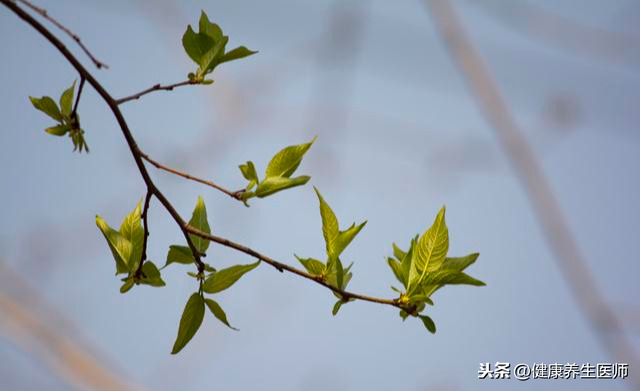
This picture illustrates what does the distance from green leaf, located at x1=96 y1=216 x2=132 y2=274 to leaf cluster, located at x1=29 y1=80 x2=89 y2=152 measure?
0.59ft

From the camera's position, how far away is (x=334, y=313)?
40.1 inches

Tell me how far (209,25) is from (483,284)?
65cm

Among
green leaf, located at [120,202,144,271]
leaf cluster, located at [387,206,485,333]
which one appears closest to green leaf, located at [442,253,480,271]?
leaf cluster, located at [387,206,485,333]

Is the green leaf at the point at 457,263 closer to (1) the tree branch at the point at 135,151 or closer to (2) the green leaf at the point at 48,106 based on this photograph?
(1) the tree branch at the point at 135,151

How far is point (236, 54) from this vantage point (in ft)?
3.61

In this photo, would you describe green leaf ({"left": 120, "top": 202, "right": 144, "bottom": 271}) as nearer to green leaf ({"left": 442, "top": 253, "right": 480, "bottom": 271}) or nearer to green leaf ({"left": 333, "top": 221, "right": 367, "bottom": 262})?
green leaf ({"left": 333, "top": 221, "right": 367, "bottom": 262})

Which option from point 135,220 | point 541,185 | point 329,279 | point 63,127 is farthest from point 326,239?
point 541,185

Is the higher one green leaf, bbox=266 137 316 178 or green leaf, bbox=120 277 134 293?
green leaf, bbox=266 137 316 178

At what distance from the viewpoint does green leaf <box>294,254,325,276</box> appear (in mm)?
1043

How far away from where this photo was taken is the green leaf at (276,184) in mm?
989

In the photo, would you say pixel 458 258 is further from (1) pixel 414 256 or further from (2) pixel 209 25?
(2) pixel 209 25

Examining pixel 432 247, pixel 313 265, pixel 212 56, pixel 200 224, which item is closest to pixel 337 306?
pixel 313 265

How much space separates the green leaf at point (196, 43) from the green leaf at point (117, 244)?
34 centimetres

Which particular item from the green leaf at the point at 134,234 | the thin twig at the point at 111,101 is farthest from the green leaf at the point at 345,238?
the green leaf at the point at 134,234
